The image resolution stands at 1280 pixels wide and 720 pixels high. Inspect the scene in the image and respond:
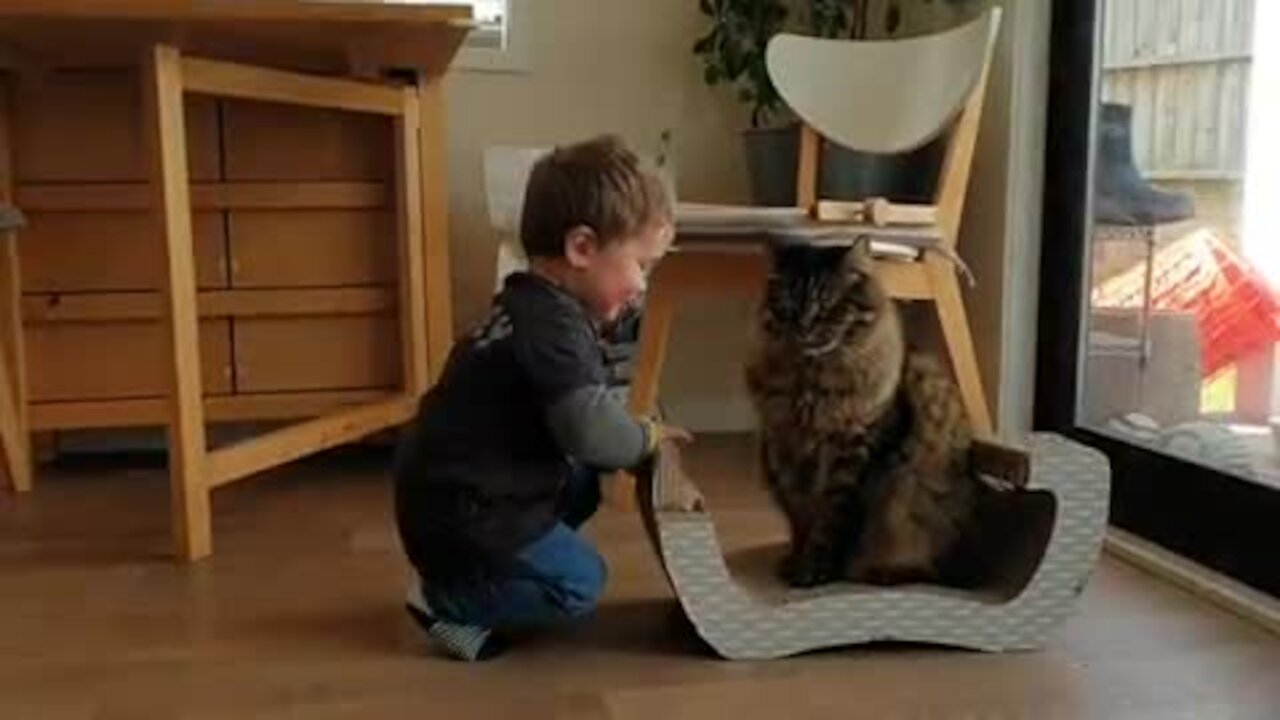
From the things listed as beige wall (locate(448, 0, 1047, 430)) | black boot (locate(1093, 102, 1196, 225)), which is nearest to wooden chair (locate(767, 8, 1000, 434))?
black boot (locate(1093, 102, 1196, 225))

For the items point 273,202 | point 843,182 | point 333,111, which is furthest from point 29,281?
point 843,182

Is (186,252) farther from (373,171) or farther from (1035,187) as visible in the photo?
(1035,187)

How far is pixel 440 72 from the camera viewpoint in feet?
8.35

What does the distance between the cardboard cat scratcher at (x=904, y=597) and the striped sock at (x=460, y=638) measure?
223 millimetres

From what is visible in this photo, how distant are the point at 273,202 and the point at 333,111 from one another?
0.20 metres

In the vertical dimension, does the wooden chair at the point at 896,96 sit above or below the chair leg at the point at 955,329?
above

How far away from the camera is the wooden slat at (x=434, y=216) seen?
2549mm

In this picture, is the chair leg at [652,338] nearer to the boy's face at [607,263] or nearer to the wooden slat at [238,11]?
the wooden slat at [238,11]

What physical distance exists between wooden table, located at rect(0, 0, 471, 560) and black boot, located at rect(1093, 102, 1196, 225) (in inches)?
43.2

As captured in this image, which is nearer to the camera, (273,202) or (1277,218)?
(1277,218)

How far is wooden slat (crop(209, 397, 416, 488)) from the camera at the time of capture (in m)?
2.08

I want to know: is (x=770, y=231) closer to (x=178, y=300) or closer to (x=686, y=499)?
(x=686, y=499)

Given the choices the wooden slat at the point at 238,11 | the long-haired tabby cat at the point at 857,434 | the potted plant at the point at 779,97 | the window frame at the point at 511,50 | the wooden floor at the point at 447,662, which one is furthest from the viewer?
the window frame at the point at 511,50

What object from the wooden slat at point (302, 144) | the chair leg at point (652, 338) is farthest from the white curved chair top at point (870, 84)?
the wooden slat at point (302, 144)
